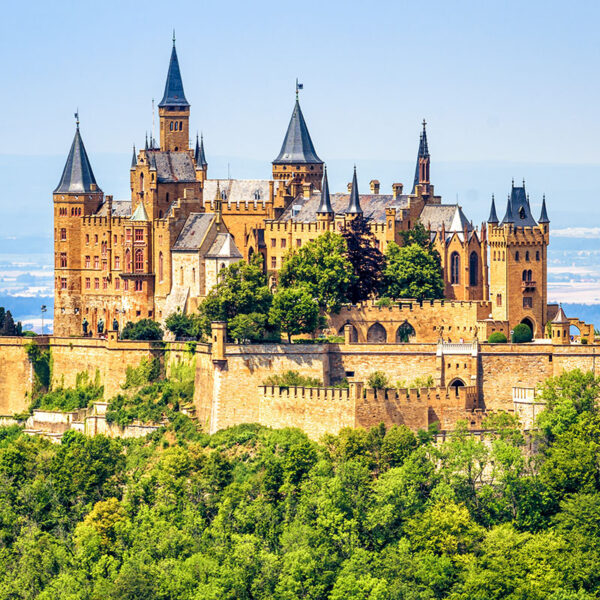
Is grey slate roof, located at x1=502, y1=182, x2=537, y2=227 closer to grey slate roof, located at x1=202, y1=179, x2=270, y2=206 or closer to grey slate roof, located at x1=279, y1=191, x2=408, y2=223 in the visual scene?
grey slate roof, located at x1=279, y1=191, x2=408, y2=223

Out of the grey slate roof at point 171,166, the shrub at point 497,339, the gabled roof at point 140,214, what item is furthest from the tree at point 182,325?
the shrub at point 497,339

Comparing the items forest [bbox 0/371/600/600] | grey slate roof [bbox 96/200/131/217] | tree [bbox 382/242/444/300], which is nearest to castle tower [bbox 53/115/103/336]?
grey slate roof [bbox 96/200/131/217]

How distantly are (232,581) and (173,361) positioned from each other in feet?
69.8

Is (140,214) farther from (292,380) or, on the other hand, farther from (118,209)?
(292,380)

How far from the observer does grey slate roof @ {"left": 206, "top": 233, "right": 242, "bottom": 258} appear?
4222 inches

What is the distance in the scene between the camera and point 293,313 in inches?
3824

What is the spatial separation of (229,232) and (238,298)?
12436 millimetres

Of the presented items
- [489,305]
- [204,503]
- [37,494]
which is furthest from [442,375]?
[37,494]

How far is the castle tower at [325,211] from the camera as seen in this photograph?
110 m

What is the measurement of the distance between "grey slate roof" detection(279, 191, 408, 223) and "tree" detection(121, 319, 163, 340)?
12263 mm

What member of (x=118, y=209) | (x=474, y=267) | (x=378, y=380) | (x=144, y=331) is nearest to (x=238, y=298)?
(x=144, y=331)

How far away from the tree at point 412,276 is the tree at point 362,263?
0.56 m

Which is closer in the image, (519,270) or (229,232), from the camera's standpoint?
(519,270)

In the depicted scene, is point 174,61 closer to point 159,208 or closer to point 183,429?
point 159,208
